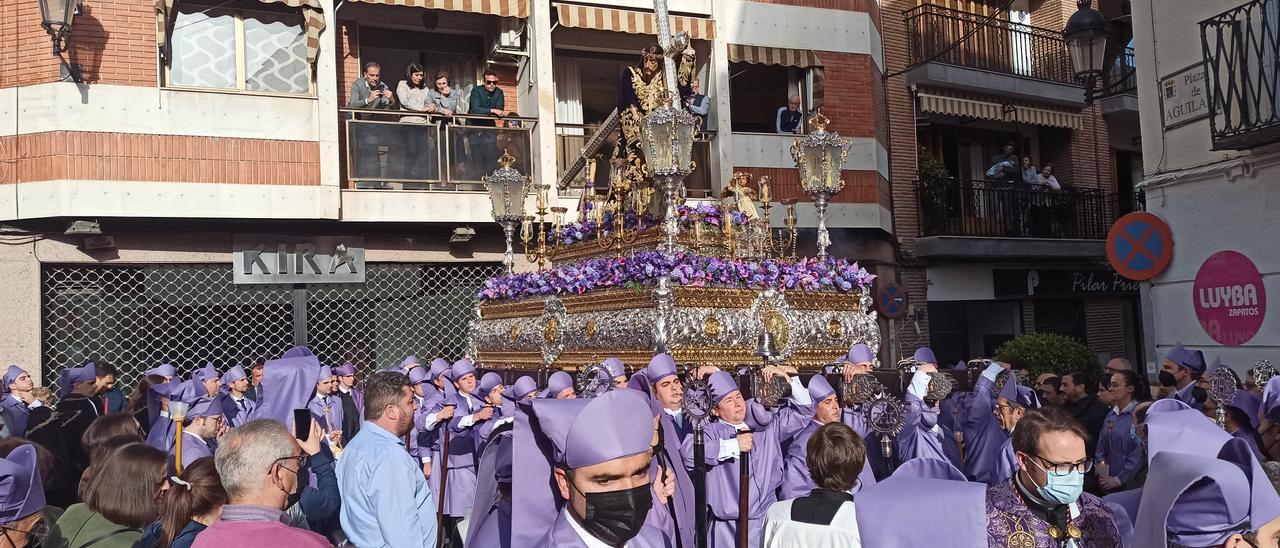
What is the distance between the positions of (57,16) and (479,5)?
535 cm

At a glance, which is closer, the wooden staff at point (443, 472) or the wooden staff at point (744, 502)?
the wooden staff at point (744, 502)

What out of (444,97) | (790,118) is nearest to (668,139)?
(444,97)

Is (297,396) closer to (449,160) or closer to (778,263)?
(778,263)

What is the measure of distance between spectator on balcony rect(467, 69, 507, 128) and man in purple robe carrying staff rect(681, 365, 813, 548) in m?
9.98

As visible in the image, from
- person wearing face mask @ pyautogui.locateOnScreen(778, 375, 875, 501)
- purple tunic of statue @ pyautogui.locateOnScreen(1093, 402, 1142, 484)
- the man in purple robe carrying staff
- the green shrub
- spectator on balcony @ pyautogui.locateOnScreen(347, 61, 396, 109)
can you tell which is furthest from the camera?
spectator on balcony @ pyautogui.locateOnScreen(347, 61, 396, 109)

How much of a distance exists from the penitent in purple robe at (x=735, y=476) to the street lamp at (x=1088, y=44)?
5.84m

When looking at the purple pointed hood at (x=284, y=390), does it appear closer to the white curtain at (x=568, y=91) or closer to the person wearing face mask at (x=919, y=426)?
the person wearing face mask at (x=919, y=426)

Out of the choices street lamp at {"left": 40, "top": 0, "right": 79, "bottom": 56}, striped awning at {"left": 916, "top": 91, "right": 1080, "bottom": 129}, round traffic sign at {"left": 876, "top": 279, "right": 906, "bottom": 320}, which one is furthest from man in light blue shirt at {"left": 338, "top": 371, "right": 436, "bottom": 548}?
striped awning at {"left": 916, "top": 91, "right": 1080, "bottom": 129}

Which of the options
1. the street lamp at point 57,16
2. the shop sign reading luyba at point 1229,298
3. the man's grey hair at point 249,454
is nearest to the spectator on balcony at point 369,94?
the street lamp at point 57,16

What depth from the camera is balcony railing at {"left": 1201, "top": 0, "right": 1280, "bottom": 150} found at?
930cm

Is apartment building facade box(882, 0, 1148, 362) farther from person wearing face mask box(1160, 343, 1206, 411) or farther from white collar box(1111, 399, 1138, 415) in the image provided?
white collar box(1111, 399, 1138, 415)

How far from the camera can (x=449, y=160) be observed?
14.7 metres

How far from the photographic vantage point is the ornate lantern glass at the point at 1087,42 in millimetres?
9742

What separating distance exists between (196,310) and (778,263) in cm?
838
